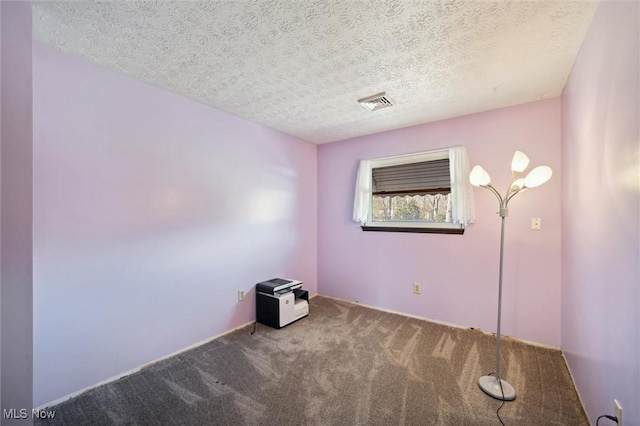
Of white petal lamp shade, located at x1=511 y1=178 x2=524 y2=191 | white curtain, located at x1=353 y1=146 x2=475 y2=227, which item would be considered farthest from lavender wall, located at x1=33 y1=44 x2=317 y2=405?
white petal lamp shade, located at x1=511 y1=178 x2=524 y2=191

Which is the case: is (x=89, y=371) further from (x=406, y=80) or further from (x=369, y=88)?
(x=406, y=80)

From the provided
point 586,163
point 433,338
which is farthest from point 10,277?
point 433,338

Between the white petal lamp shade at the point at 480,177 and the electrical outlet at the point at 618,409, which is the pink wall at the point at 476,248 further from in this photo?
the electrical outlet at the point at 618,409

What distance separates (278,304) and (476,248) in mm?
2190

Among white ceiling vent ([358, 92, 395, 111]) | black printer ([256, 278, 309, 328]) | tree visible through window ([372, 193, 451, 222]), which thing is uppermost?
white ceiling vent ([358, 92, 395, 111])

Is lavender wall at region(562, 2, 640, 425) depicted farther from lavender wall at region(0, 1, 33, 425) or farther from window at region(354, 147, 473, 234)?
lavender wall at region(0, 1, 33, 425)

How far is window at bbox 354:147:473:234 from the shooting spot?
106 inches

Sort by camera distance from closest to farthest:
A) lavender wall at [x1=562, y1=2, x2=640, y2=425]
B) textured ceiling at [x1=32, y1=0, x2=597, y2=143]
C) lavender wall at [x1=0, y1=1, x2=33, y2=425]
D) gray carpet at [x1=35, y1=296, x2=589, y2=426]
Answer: lavender wall at [x1=0, y1=1, x2=33, y2=425] → lavender wall at [x1=562, y1=2, x2=640, y2=425] → textured ceiling at [x1=32, y1=0, x2=597, y2=143] → gray carpet at [x1=35, y1=296, x2=589, y2=426]

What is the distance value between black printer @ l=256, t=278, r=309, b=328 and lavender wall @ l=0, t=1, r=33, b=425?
6.51 feet

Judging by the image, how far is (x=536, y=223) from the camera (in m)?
2.37

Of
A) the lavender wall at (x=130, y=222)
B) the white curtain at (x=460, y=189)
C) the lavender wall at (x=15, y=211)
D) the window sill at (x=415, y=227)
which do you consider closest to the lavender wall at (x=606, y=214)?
the white curtain at (x=460, y=189)

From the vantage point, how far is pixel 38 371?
5.24 ft

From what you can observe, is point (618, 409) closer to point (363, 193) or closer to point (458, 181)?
point (458, 181)

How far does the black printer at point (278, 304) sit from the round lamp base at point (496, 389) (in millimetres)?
1810
